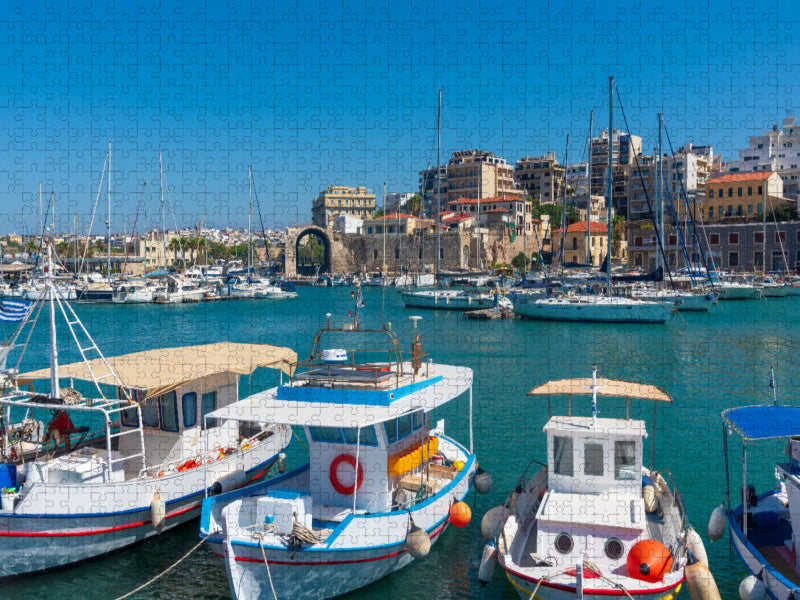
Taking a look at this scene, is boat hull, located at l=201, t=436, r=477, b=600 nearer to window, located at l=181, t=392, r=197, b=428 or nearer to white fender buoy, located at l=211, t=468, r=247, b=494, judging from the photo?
white fender buoy, located at l=211, t=468, r=247, b=494

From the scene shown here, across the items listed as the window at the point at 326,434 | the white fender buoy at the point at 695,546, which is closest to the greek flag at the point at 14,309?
the window at the point at 326,434

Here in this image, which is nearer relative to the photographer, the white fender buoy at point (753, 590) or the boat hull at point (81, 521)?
the white fender buoy at point (753, 590)

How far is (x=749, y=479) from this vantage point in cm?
1445

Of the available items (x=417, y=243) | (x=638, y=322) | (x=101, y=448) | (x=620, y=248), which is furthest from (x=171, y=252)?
(x=101, y=448)

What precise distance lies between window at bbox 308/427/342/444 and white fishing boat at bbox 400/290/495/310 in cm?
4427

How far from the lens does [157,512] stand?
10953 mm

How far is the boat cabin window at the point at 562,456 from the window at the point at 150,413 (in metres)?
6.51

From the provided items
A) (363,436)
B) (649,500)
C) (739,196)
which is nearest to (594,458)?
(649,500)

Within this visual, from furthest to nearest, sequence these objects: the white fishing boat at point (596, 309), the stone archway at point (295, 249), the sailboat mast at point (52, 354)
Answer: the stone archway at point (295, 249) → the white fishing boat at point (596, 309) → the sailboat mast at point (52, 354)

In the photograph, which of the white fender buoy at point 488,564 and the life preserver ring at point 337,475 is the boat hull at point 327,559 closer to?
the life preserver ring at point 337,475

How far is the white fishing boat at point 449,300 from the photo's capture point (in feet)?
180

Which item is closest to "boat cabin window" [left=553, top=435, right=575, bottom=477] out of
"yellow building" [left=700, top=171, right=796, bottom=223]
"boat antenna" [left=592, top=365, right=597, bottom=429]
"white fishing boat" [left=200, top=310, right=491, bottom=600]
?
"boat antenna" [left=592, top=365, right=597, bottom=429]

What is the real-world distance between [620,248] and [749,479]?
267ft

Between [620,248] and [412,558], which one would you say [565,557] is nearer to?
[412,558]
